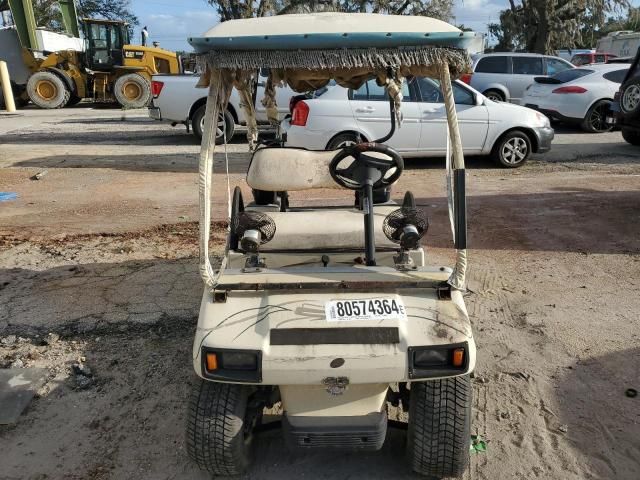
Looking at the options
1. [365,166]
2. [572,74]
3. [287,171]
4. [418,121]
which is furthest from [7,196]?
[572,74]

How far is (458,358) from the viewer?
8.45ft

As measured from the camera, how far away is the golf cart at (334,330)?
2535 millimetres

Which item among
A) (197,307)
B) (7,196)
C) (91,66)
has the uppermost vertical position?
(91,66)

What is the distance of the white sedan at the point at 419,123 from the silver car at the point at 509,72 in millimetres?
6012

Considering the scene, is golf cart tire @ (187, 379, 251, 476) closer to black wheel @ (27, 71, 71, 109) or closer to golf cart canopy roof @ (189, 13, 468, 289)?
golf cart canopy roof @ (189, 13, 468, 289)

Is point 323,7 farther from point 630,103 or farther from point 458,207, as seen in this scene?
point 458,207

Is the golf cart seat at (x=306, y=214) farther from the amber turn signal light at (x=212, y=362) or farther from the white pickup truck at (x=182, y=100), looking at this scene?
the white pickup truck at (x=182, y=100)

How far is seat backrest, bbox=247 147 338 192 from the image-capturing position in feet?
13.1

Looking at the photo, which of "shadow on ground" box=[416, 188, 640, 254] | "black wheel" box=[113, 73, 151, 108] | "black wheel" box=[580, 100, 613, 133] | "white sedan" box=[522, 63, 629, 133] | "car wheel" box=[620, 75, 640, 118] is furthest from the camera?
"black wheel" box=[113, 73, 151, 108]

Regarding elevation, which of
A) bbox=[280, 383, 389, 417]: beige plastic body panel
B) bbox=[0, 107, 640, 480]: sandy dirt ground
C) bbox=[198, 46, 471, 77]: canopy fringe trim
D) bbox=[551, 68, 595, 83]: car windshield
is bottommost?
bbox=[0, 107, 640, 480]: sandy dirt ground

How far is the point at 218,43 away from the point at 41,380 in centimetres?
259

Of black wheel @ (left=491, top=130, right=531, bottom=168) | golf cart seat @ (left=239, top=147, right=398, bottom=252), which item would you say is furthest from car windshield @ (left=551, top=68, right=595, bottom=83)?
golf cart seat @ (left=239, top=147, right=398, bottom=252)

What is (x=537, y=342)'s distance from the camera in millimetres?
4246

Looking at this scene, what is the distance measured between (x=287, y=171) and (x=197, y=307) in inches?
60.6
